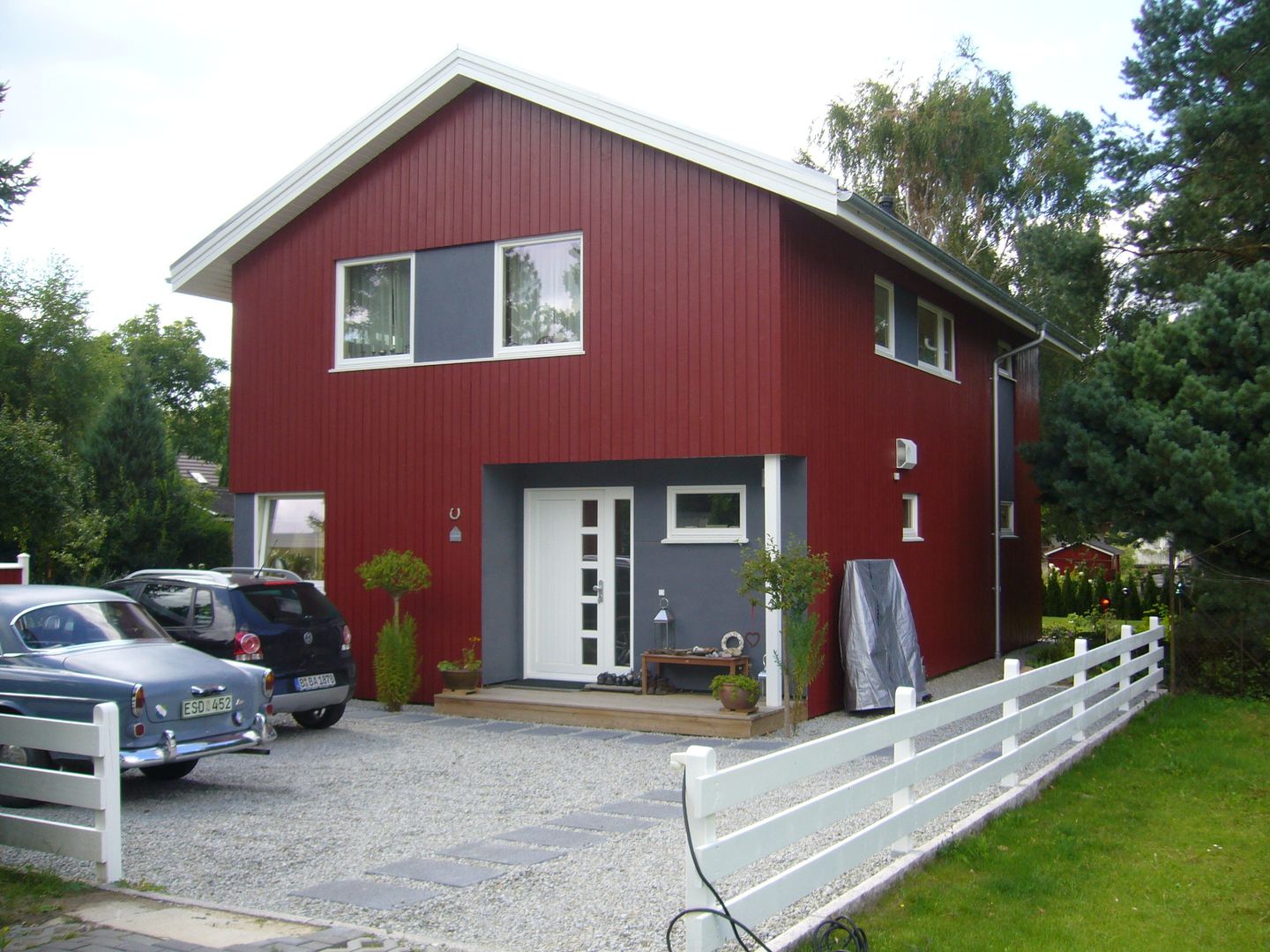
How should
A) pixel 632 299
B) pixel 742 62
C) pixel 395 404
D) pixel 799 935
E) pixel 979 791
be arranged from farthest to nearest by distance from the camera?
pixel 742 62, pixel 395 404, pixel 632 299, pixel 979 791, pixel 799 935

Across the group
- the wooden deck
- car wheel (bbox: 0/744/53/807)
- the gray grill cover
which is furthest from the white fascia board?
car wheel (bbox: 0/744/53/807)

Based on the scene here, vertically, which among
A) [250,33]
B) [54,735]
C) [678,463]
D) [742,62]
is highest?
[742,62]

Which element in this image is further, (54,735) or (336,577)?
(336,577)

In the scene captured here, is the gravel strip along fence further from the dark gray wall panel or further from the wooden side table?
the dark gray wall panel

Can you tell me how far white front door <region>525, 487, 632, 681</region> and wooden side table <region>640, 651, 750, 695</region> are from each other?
71 centimetres

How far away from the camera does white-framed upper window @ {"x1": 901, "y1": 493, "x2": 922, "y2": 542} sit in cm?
1491

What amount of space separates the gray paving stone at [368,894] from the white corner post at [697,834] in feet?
5.98

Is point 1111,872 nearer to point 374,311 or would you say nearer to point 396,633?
point 396,633

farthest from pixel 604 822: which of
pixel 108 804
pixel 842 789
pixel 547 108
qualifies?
pixel 547 108

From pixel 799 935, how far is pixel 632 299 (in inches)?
323

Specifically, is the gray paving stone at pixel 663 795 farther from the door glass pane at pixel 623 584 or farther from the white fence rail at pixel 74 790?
the door glass pane at pixel 623 584

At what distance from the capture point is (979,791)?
8.52m

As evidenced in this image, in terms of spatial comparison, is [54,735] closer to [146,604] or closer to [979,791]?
[146,604]

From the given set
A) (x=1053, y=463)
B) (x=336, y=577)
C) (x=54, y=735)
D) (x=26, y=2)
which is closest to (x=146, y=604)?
(x=336, y=577)
